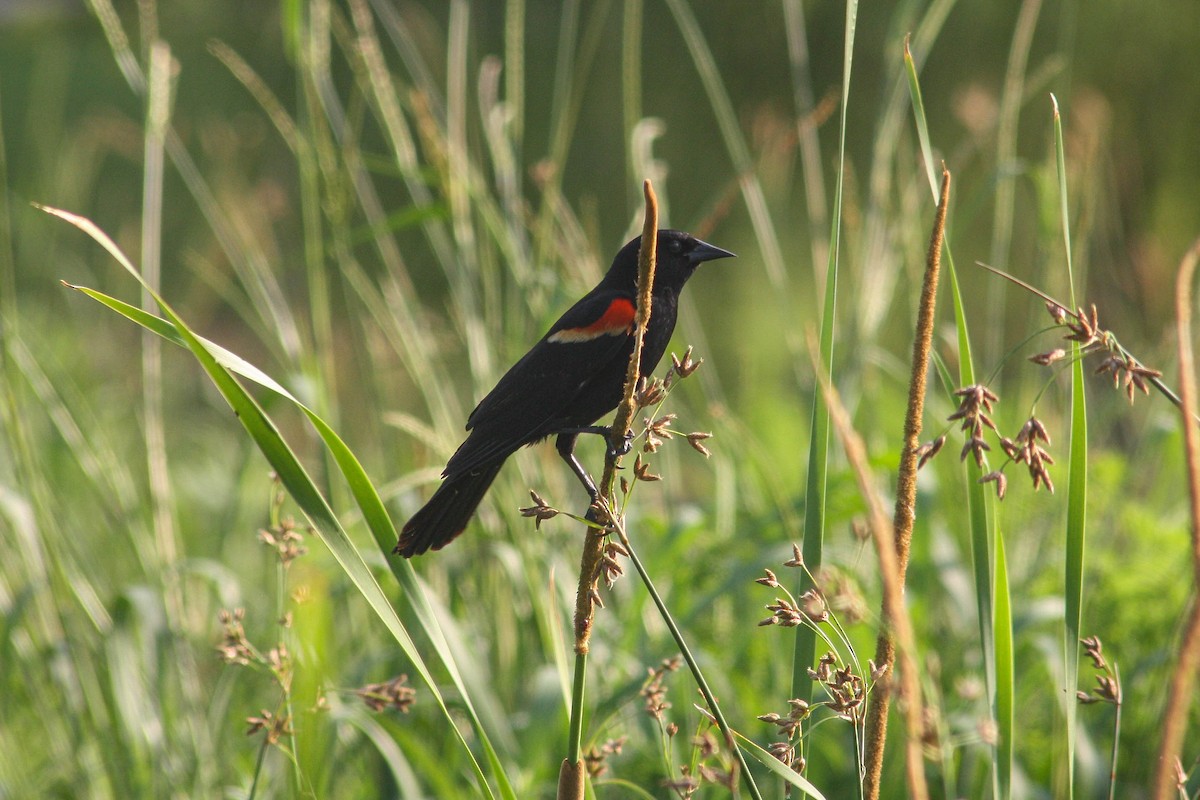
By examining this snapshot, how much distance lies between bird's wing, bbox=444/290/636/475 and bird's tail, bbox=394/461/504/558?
5 centimetres

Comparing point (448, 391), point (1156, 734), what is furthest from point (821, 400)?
point (448, 391)

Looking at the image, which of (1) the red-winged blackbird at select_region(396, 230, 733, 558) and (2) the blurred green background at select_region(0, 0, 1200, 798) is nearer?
(1) the red-winged blackbird at select_region(396, 230, 733, 558)

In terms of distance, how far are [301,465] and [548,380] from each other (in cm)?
69

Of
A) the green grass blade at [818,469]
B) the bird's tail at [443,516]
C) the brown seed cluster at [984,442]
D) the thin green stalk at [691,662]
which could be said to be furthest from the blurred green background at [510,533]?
the brown seed cluster at [984,442]

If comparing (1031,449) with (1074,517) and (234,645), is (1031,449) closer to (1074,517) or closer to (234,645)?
(1074,517)

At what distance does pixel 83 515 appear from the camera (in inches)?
144

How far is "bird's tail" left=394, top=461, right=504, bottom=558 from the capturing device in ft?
4.70

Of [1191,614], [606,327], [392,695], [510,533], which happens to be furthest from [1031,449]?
[510,533]

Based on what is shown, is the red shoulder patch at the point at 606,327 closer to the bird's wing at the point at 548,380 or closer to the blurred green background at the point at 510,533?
the bird's wing at the point at 548,380

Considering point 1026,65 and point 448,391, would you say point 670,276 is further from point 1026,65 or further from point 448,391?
point 1026,65

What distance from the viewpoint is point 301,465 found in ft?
3.14

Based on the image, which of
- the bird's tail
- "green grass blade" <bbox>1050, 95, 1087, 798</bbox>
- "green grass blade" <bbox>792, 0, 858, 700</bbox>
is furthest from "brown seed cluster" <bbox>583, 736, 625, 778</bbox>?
"green grass blade" <bbox>1050, 95, 1087, 798</bbox>

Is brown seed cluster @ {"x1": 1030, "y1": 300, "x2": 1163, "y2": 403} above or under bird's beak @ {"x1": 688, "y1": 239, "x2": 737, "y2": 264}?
under

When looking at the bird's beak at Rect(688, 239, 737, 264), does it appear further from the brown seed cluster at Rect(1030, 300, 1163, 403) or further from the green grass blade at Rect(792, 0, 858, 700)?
the brown seed cluster at Rect(1030, 300, 1163, 403)
